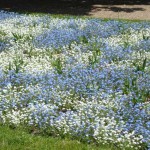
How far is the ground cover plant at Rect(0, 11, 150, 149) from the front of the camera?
24.7 ft

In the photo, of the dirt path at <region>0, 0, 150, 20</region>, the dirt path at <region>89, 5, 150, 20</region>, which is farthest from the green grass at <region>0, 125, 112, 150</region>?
the dirt path at <region>0, 0, 150, 20</region>

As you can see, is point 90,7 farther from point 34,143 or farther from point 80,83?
point 34,143

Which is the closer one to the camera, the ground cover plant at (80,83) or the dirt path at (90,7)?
the ground cover plant at (80,83)

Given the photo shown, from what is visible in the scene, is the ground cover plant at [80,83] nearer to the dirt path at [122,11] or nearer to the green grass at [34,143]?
the green grass at [34,143]

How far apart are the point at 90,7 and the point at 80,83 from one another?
1402 centimetres

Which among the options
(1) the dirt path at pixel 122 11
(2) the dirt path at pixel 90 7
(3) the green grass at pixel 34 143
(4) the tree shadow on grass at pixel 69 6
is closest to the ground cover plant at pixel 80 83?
(3) the green grass at pixel 34 143

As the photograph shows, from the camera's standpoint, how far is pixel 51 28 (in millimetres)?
15195

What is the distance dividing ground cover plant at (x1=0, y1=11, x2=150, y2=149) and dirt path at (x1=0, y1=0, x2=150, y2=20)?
238 inches

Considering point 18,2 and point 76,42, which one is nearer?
point 76,42

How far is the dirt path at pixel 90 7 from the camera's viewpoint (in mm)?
20727

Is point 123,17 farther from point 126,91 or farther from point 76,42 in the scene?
point 126,91

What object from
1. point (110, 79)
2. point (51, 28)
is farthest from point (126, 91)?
point (51, 28)

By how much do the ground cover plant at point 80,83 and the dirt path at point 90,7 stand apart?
19.8ft

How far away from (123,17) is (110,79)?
10528 millimetres
